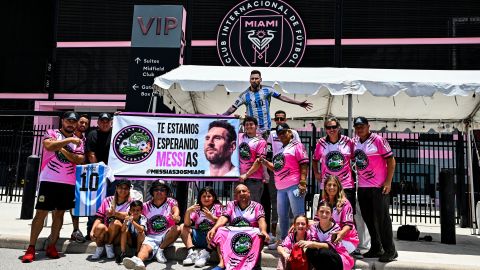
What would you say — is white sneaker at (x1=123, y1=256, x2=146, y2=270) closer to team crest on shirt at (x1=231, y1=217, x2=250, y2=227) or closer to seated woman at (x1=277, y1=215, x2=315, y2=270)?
team crest on shirt at (x1=231, y1=217, x2=250, y2=227)

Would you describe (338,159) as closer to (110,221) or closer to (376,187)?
(376,187)

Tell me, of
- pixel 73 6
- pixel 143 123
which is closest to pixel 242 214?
pixel 143 123

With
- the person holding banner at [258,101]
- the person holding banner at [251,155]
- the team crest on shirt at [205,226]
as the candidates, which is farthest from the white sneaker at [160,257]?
the person holding banner at [258,101]

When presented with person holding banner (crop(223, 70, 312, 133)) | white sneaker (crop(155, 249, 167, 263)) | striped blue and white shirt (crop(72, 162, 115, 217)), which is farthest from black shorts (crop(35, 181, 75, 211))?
person holding banner (crop(223, 70, 312, 133))

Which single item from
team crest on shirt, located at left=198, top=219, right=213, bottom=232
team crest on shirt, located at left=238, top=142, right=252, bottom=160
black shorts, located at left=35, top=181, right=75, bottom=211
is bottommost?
team crest on shirt, located at left=198, top=219, right=213, bottom=232

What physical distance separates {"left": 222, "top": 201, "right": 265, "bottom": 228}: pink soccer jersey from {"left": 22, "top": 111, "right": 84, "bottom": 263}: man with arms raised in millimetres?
2230

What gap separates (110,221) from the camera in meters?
5.38

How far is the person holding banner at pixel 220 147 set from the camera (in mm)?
5977

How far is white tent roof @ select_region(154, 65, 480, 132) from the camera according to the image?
625 cm

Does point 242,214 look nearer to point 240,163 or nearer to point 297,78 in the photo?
point 240,163

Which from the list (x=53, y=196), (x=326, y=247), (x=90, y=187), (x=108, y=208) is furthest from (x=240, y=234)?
(x=53, y=196)

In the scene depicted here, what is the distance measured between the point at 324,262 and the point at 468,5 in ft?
57.6

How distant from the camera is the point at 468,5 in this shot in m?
17.3

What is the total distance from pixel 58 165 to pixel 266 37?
14020mm
